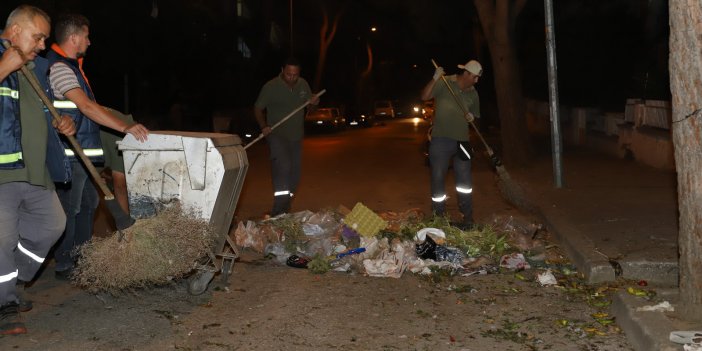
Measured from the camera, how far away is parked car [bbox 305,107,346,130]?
39750mm

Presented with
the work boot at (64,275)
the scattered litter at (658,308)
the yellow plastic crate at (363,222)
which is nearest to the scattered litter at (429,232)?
the yellow plastic crate at (363,222)

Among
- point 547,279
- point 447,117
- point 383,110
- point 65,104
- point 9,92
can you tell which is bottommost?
point 383,110

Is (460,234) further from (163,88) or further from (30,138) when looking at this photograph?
(163,88)

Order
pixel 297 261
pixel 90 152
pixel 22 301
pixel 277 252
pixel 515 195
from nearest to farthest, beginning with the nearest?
pixel 22 301 → pixel 90 152 → pixel 297 261 → pixel 277 252 → pixel 515 195

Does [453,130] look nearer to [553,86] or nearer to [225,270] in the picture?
[225,270]

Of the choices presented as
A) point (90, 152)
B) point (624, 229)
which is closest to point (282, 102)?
point (90, 152)

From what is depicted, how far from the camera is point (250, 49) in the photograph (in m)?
46.6

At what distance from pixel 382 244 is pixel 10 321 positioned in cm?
339

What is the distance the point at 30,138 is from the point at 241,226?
316 cm

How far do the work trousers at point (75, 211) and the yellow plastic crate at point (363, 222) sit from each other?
2384 millimetres

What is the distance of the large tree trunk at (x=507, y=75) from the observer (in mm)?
17438

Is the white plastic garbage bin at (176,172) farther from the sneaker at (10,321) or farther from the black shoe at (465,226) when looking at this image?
the black shoe at (465,226)

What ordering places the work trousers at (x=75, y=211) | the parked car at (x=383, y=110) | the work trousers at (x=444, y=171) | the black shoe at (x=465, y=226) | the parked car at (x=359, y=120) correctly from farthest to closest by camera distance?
the parked car at (x=383, y=110) < the parked car at (x=359, y=120) < the work trousers at (x=444, y=171) < the black shoe at (x=465, y=226) < the work trousers at (x=75, y=211)

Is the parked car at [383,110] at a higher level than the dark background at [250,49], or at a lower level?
lower
